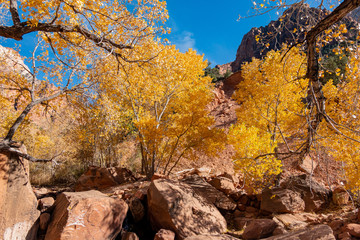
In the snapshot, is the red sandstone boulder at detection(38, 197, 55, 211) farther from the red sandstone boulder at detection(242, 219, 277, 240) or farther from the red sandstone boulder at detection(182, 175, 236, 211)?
the red sandstone boulder at detection(242, 219, 277, 240)

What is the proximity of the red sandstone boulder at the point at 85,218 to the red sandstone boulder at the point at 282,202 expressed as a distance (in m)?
3.84

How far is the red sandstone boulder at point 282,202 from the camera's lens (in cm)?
534

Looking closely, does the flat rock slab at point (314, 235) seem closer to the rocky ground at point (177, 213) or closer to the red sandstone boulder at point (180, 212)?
the rocky ground at point (177, 213)

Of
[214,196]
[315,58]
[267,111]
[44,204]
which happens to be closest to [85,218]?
[44,204]

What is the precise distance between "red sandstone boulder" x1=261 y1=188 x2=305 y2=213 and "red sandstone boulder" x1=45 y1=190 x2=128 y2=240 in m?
3.84

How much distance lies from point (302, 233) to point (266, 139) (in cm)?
342

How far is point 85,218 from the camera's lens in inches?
160

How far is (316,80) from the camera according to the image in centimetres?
227

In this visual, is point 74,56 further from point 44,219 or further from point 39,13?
point 44,219

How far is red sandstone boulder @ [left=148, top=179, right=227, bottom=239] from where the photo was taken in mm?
4449

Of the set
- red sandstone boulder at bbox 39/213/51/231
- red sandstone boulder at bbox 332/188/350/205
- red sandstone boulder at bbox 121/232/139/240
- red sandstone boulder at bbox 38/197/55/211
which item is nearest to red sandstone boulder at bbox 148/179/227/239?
red sandstone boulder at bbox 121/232/139/240

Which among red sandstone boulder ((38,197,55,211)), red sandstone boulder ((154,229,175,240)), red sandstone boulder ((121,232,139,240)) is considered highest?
red sandstone boulder ((38,197,55,211))

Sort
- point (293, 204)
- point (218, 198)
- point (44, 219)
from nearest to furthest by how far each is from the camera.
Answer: point (44, 219), point (293, 204), point (218, 198)

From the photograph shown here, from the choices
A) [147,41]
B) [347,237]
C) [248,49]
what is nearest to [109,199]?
[147,41]
